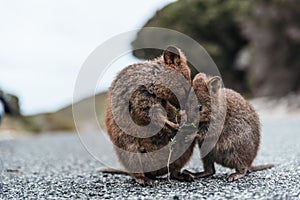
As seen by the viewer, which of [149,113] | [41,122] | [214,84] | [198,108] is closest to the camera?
[149,113]

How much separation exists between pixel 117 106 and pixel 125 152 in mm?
500

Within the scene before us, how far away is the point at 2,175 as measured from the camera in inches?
241

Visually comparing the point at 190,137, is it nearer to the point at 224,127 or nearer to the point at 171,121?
the point at 171,121

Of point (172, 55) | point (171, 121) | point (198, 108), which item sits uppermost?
point (172, 55)

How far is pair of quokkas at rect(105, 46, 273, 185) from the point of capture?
4.64 metres

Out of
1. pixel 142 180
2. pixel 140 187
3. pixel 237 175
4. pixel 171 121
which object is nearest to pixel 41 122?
pixel 142 180

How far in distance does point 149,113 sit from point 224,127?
36.5 inches

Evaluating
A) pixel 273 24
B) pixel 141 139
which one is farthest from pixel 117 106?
pixel 273 24

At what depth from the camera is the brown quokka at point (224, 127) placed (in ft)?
15.9

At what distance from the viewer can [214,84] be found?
16.2ft

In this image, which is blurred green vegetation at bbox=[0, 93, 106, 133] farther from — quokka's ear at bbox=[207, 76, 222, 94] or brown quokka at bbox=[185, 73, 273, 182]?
quokka's ear at bbox=[207, 76, 222, 94]

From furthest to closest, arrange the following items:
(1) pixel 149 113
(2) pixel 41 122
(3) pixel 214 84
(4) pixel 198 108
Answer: (2) pixel 41 122 < (3) pixel 214 84 < (4) pixel 198 108 < (1) pixel 149 113

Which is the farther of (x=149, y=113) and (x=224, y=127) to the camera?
(x=224, y=127)

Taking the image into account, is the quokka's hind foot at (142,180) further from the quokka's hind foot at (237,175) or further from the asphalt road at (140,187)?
the quokka's hind foot at (237,175)
